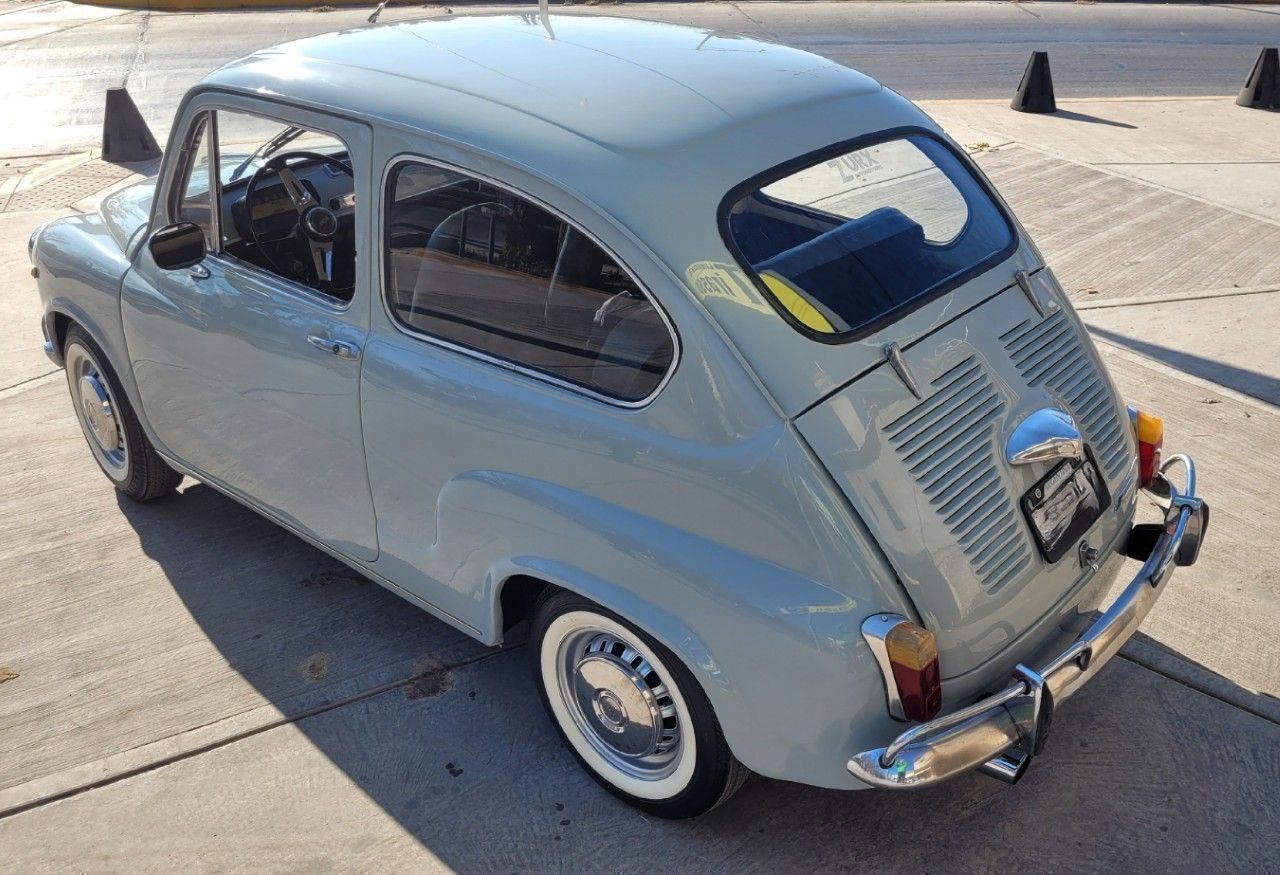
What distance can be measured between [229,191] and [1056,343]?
9.14ft

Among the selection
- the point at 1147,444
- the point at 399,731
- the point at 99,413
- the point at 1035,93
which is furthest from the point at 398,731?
the point at 1035,93

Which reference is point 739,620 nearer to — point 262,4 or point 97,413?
point 97,413

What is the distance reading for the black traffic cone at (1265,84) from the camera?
38.2ft

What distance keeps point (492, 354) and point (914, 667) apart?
138 cm

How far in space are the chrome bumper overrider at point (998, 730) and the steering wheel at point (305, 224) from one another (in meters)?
2.10

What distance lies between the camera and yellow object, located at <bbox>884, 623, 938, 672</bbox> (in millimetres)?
2773

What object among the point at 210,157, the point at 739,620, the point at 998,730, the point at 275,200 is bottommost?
the point at 998,730

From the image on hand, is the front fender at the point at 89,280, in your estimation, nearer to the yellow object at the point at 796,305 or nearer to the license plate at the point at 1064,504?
the yellow object at the point at 796,305

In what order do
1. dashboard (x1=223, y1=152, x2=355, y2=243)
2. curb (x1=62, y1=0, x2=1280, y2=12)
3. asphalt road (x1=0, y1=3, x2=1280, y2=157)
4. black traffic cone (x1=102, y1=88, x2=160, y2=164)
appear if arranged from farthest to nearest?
curb (x1=62, y1=0, x2=1280, y2=12)
asphalt road (x1=0, y1=3, x2=1280, y2=157)
black traffic cone (x1=102, y1=88, x2=160, y2=164)
dashboard (x1=223, y1=152, x2=355, y2=243)

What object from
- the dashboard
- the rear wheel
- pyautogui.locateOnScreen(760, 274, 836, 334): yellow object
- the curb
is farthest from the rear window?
the curb

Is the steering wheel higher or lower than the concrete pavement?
higher

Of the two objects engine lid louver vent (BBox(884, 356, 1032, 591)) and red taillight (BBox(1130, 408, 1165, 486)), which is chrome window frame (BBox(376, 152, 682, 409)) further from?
red taillight (BBox(1130, 408, 1165, 486))

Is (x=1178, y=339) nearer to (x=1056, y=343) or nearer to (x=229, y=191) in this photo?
(x=1056, y=343)

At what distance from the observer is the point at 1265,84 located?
1176 cm
